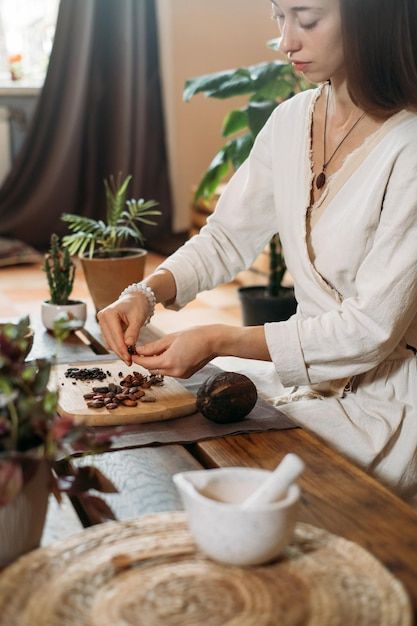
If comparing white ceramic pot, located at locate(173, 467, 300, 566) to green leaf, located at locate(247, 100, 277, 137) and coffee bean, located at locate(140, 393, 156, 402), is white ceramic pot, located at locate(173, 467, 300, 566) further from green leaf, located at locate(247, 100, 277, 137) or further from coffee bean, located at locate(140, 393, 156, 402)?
green leaf, located at locate(247, 100, 277, 137)

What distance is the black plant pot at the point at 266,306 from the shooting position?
3.50 meters

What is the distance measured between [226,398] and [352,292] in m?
0.41

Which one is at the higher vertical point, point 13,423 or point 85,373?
point 13,423

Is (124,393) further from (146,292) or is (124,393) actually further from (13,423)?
(13,423)

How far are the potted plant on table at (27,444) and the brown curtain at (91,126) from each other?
4.87 m

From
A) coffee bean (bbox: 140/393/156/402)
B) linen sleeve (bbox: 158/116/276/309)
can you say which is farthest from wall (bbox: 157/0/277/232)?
coffee bean (bbox: 140/393/156/402)

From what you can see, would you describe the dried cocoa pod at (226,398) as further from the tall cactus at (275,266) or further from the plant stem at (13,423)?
the tall cactus at (275,266)

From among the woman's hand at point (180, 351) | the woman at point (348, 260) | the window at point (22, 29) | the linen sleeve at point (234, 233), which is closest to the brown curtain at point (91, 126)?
the window at point (22, 29)

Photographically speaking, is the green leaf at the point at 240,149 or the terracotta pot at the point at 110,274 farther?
the green leaf at the point at 240,149

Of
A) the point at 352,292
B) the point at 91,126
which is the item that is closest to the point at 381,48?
the point at 352,292

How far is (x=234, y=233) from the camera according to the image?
1900 mm

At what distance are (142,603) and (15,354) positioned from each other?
0.88ft

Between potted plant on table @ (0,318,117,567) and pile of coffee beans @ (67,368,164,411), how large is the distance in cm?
46

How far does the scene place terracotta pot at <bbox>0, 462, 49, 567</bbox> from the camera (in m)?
0.89
